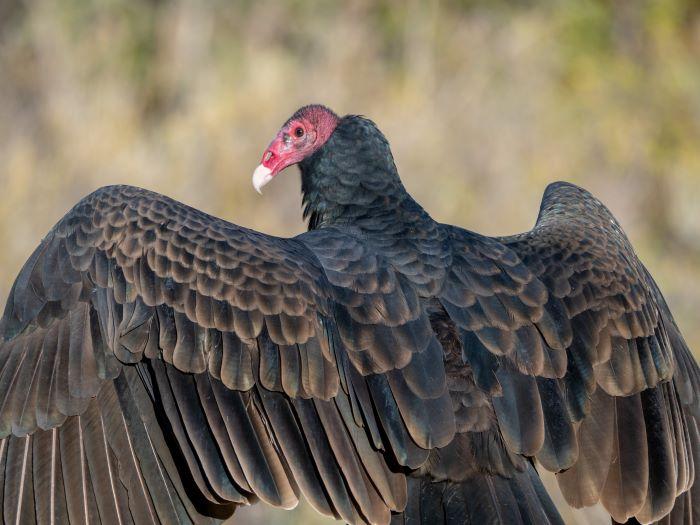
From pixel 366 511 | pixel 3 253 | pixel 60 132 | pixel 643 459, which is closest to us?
pixel 366 511

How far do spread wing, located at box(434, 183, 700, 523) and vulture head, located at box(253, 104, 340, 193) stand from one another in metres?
0.80

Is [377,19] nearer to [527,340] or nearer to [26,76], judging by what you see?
[26,76]

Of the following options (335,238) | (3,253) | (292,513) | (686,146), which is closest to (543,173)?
(686,146)

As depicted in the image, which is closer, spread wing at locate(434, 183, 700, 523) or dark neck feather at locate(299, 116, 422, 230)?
spread wing at locate(434, 183, 700, 523)

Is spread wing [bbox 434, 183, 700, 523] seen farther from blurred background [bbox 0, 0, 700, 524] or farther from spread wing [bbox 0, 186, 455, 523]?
blurred background [bbox 0, 0, 700, 524]

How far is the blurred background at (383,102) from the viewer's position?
1075 centimetres

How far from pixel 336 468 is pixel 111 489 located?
0.67 metres

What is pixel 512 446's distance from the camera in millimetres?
3551

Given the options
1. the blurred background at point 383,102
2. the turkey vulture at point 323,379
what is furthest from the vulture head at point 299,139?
the blurred background at point 383,102

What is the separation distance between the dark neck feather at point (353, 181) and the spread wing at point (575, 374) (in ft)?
1.02

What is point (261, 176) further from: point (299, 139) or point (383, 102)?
point (383, 102)

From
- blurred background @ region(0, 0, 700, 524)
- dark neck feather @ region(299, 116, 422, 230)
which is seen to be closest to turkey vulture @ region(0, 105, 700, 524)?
dark neck feather @ region(299, 116, 422, 230)

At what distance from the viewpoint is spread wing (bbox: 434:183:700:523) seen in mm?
3643

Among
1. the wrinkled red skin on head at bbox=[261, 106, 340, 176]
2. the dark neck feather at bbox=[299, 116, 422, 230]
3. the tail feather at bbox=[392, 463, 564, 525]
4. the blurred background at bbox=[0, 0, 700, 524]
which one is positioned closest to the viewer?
the tail feather at bbox=[392, 463, 564, 525]
